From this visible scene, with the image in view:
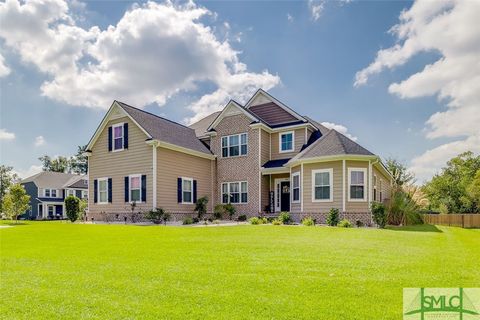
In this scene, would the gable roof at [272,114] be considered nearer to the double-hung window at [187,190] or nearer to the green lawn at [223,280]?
the double-hung window at [187,190]

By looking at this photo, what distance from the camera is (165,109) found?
1107 inches

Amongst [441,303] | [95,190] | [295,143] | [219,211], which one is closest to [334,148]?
[295,143]

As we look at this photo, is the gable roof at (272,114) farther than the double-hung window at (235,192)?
Yes

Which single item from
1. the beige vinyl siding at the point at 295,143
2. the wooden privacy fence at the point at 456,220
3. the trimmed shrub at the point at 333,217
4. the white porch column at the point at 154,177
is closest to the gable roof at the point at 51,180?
the white porch column at the point at 154,177

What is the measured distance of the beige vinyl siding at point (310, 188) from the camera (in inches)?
688

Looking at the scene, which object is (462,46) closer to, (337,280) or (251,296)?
(337,280)

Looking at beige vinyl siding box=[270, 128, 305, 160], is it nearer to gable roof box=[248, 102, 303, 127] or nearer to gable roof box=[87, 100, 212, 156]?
gable roof box=[248, 102, 303, 127]

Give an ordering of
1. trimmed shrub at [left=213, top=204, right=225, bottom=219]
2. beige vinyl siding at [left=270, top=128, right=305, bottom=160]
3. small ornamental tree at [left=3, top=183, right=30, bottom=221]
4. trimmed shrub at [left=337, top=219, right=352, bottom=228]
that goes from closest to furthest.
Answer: trimmed shrub at [left=337, top=219, right=352, bottom=228] → beige vinyl siding at [left=270, top=128, right=305, bottom=160] → trimmed shrub at [left=213, top=204, right=225, bottom=219] → small ornamental tree at [left=3, top=183, right=30, bottom=221]

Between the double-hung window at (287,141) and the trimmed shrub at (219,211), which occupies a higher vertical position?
the double-hung window at (287,141)

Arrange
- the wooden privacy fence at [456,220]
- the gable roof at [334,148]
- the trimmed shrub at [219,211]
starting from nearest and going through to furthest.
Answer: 1. the gable roof at [334,148]
2. the trimmed shrub at [219,211]
3. the wooden privacy fence at [456,220]

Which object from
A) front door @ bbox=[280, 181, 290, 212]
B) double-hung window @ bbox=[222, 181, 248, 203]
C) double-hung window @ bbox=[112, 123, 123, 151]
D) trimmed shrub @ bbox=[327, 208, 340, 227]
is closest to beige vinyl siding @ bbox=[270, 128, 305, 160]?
front door @ bbox=[280, 181, 290, 212]

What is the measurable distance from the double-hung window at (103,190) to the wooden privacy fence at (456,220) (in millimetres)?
22791

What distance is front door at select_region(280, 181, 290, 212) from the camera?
22141 mm

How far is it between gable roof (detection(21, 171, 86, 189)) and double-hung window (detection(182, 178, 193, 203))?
3803cm
